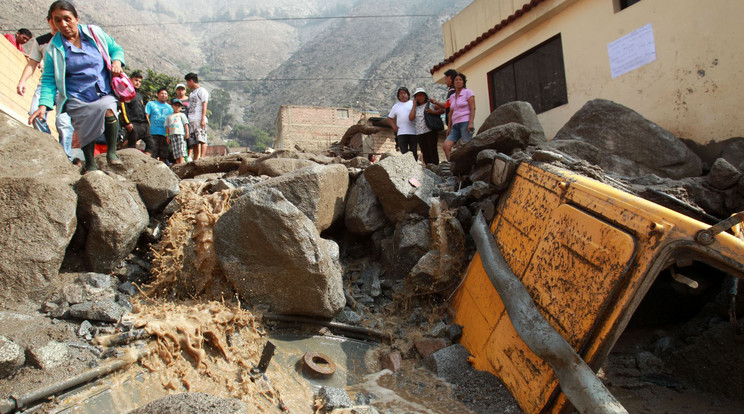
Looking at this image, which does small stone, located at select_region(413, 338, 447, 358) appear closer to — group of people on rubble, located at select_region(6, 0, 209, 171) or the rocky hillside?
group of people on rubble, located at select_region(6, 0, 209, 171)

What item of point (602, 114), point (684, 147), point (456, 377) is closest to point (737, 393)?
point (456, 377)

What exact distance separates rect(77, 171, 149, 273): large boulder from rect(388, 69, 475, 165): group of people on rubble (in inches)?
162

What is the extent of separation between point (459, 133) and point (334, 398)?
4.75 meters

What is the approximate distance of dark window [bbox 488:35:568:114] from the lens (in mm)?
7891

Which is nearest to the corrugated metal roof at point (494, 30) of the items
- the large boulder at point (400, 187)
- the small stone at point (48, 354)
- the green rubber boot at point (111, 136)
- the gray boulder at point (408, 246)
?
the large boulder at point (400, 187)

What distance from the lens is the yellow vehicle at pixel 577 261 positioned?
2.35m

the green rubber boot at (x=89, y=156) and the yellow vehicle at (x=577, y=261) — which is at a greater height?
the green rubber boot at (x=89, y=156)

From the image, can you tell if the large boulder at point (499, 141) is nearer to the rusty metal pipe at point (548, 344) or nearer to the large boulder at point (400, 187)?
the large boulder at point (400, 187)

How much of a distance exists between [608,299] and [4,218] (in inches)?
165

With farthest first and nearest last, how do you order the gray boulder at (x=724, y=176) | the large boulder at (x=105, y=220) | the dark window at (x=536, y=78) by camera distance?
the dark window at (x=536, y=78), the gray boulder at (x=724, y=176), the large boulder at (x=105, y=220)

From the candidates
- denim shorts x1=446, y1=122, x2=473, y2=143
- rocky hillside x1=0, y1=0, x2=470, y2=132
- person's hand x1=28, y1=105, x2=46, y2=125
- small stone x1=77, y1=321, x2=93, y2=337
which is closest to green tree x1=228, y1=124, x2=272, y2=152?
rocky hillside x1=0, y1=0, x2=470, y2=132

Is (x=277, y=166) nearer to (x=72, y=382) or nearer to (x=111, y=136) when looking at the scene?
(x=111, y=136)

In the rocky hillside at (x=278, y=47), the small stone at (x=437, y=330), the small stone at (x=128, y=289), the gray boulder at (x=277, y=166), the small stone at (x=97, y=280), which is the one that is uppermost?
the rocky hillside at (x=278, y=47)

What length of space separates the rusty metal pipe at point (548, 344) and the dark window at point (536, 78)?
5.32 metres
